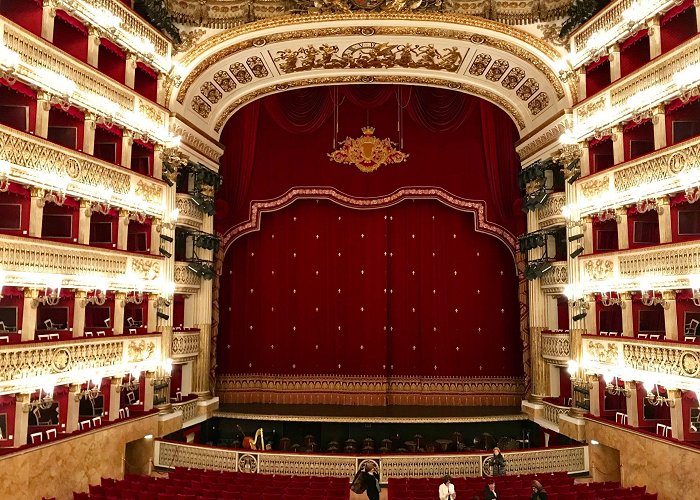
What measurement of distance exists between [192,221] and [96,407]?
5535mm

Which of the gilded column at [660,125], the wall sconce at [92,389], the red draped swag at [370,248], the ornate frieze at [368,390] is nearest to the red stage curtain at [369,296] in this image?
the red draped swag at [370,248]

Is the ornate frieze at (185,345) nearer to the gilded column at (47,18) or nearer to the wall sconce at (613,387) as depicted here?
the gilded column at (47,18)

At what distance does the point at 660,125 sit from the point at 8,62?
42.2 ft

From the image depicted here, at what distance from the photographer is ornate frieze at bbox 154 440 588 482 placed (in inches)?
498

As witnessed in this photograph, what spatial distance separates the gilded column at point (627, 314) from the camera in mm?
13297

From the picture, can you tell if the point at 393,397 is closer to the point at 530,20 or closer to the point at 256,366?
the point at 256,366

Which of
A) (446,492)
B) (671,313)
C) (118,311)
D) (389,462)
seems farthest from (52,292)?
(671,313)

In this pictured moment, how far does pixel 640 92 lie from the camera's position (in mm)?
12977

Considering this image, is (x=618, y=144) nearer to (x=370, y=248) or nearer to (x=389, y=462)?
(x=370, y=248)

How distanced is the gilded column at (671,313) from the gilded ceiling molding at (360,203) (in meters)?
7.23

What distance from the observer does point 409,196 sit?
19656mm

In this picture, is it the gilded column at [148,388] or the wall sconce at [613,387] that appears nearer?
the wall sconce at [613,387]

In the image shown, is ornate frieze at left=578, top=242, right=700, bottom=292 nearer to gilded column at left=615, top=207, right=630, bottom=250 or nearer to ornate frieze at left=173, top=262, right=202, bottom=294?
gilded column at left=615, top=207, right=630, bottom=250

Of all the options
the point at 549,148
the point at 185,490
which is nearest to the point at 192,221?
the point at 185,490
